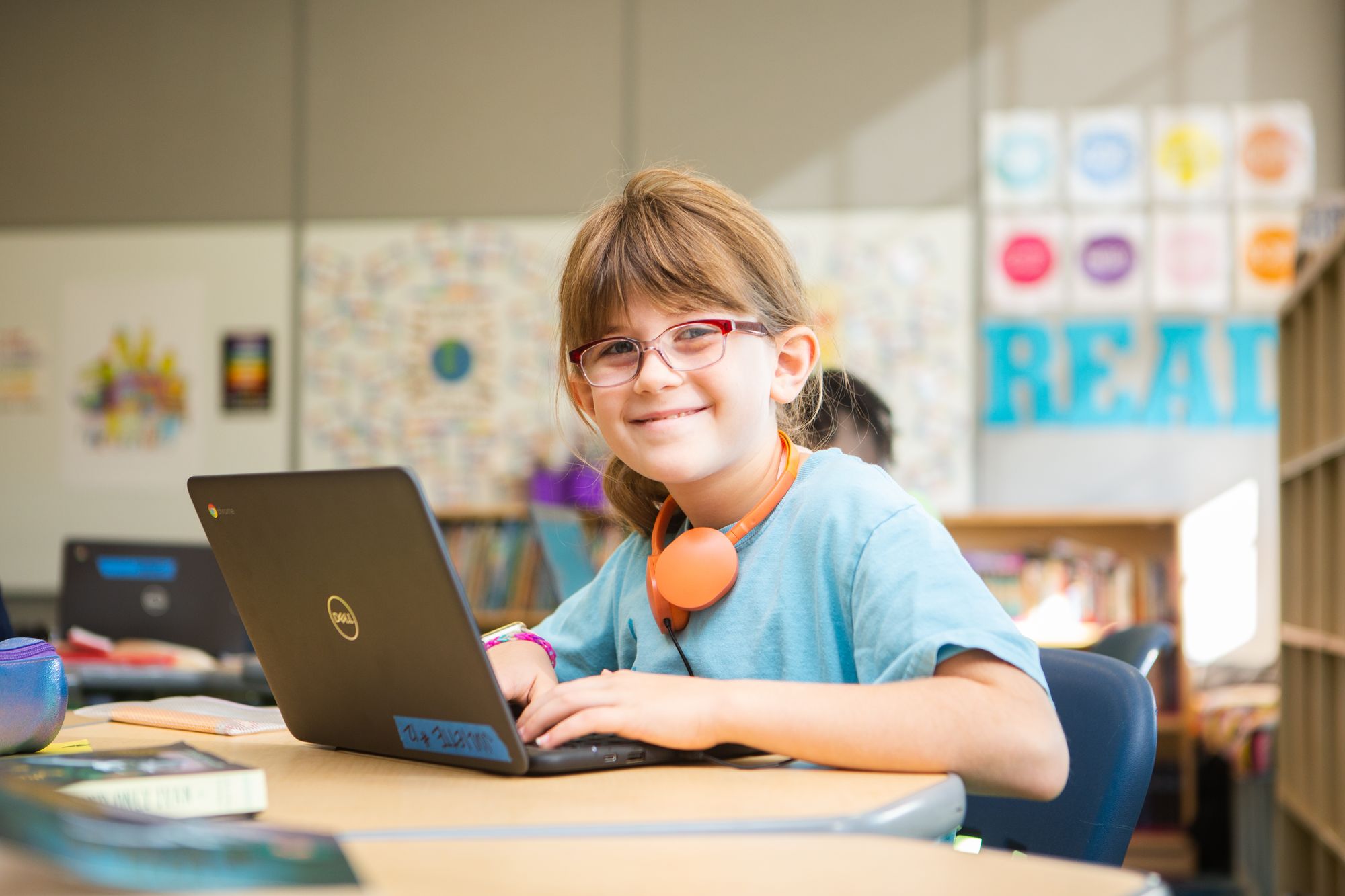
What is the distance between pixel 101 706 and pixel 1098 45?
4.15 metres

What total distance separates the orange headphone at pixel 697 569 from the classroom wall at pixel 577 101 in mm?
3148

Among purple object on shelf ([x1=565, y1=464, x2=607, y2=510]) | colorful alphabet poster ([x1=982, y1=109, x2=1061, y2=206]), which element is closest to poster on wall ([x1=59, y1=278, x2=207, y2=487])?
purple object on shelf ([x1=565, y1=464, x2=607, y2=510])

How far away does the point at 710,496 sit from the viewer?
3.82 feet

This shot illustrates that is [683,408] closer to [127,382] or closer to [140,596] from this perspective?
[140,596]

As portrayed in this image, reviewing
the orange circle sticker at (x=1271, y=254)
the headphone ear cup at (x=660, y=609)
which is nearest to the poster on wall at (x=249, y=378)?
the orange circle sticker at (x=1271, y=254)

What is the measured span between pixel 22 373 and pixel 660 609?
456 centimetres

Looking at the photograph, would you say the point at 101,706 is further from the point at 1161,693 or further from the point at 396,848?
the point at 1161,693

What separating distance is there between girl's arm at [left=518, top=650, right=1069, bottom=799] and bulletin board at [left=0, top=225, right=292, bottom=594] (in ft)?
13.5

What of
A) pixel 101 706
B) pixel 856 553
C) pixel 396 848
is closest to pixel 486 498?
pixel 101 706

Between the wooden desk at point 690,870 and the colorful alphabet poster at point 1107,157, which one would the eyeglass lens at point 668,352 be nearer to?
the wooden desk at point 690,870

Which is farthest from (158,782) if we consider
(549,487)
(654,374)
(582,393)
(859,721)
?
(549,487)

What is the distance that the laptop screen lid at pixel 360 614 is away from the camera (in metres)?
0.80

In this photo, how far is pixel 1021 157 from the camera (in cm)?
437

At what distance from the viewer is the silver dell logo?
2.92 ft
